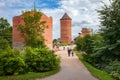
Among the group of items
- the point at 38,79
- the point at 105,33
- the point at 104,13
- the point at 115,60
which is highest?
the point at 104,13

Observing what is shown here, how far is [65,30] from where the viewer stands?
108m

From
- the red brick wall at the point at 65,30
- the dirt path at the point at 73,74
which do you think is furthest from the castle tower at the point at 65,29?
the dirt path at the point at 73,74

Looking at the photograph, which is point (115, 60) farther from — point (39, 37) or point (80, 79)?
point (39, 37)

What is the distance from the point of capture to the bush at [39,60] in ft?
77.9

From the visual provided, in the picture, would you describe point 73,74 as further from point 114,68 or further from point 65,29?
point 65,29

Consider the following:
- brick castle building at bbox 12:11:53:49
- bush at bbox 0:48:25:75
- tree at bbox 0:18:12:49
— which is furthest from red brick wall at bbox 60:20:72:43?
bush at bbox 0:48:25:75

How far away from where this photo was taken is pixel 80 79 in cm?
1981

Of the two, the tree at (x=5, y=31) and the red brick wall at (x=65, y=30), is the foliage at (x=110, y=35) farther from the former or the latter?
the red brick wall at (x=65, y=30)

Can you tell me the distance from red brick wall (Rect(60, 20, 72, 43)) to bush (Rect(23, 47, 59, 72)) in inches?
3270

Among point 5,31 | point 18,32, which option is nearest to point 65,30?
point 5,31

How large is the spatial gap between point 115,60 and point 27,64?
763 centimetres

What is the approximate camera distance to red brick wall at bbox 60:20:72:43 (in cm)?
10812

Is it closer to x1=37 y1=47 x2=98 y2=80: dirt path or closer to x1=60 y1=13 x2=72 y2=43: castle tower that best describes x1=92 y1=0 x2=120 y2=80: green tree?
x1=37 y1=47 x2=98 y2=80: dirt path

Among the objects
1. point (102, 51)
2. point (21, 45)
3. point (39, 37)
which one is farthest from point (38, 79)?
point (21, 45)
